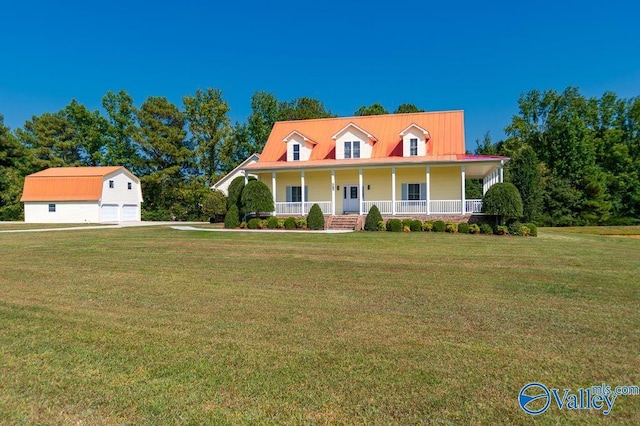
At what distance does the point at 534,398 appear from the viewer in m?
2.87

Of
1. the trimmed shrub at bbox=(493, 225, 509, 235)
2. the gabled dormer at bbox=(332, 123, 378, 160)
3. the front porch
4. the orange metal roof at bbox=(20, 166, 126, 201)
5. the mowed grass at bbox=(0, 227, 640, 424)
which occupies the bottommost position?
the mowed grass at bbox=(0, 227, 640, 424)

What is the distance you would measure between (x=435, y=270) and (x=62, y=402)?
7.00 metres

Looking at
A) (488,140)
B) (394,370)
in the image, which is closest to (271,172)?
(394,370)

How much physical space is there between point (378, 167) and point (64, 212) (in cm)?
2999

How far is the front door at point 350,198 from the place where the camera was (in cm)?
2358

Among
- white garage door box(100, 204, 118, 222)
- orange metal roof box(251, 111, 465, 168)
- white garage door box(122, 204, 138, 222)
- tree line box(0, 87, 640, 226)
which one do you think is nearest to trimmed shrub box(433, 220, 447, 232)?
orange metal roof box(251, 111, 465, 168)

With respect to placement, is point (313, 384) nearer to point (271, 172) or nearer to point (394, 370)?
point (394, 370)

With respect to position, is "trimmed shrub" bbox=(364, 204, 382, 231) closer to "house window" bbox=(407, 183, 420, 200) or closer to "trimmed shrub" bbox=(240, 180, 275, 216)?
"house window" bbox=(407, 183, 420, 200)

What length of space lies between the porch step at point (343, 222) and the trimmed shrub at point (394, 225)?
7.10ft

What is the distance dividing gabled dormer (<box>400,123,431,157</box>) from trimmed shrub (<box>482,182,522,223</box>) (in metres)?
5.46

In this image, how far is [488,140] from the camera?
43438 mm

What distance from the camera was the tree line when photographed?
3294 cm

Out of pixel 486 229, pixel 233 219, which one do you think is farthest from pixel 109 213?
pixel 486 229

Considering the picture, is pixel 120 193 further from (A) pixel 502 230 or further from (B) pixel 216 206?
(A) pixel 502 230
